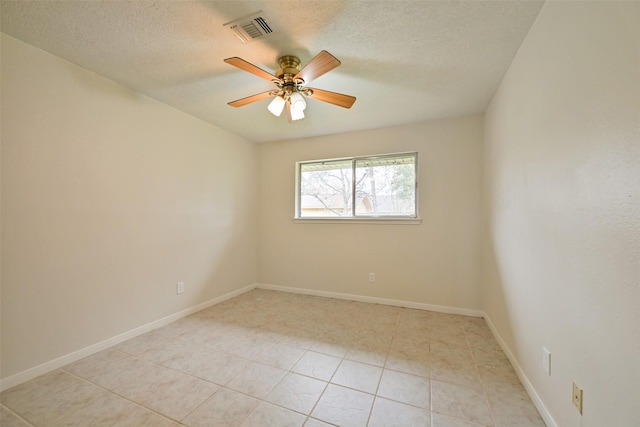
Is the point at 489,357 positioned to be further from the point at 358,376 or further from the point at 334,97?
the point at 334,97

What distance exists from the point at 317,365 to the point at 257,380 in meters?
0.45

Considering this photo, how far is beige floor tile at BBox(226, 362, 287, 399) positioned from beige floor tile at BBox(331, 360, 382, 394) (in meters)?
0.41

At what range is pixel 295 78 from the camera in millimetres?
1742

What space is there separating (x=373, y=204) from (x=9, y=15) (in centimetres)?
335

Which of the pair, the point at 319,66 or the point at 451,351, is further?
the point at 451,351

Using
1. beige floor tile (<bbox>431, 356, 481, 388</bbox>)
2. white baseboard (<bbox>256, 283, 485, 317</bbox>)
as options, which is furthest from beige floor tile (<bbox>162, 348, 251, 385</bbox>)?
white baseboard (<bbox>256, 283, 485, 317</bbox>)

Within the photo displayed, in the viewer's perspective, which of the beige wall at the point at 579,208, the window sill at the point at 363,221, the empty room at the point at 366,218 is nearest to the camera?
the beige wall at the point at 579,208

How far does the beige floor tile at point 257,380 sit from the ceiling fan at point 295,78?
2031 mm

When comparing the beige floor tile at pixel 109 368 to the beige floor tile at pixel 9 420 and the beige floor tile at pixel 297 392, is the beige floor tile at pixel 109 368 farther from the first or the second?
the beige floor tile at pixel 297 392

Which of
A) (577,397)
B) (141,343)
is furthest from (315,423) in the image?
(141,343)

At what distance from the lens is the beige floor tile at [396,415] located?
1.32m

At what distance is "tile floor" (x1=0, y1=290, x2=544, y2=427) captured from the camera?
4.49 feet

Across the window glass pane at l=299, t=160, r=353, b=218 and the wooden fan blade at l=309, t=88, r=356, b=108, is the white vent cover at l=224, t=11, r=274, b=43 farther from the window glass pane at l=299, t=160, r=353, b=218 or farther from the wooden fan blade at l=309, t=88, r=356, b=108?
the window glass pane at l=299, t=160, r=353, b=218

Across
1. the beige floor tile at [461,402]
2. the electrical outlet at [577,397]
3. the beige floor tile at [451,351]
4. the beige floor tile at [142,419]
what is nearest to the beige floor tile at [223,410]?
the beige floor tile at [142,419]
